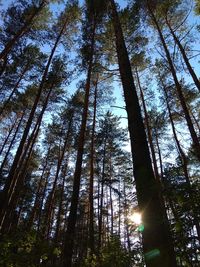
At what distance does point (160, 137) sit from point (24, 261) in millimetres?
16252

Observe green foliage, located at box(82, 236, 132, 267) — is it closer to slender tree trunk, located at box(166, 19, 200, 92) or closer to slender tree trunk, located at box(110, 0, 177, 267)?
slender tree trunk, located at box(110, 0, 177, 267)

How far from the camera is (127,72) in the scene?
15.3ft

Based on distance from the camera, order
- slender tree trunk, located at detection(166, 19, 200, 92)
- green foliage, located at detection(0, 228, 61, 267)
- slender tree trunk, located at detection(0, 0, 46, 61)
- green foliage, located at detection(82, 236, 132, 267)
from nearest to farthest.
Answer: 1. green foliage, located at detection(0, 228, 61, 267)
2. green foliage, located at detection(82, 236, 132, 267)
3. slender tree trunk, located at detection(166, 19, 200, 92)
4. slender tree trunk, located at detection(0, 0, 46, 61)

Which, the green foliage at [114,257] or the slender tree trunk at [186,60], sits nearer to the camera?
the green foliage at [114,257]

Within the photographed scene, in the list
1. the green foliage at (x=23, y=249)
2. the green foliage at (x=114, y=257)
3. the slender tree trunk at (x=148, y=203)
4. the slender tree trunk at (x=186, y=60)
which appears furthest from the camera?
the slender tree trunk at (x=186, y=60)

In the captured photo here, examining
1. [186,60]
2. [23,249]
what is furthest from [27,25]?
[23,249]

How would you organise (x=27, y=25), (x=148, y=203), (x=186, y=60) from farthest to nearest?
1. (x=27, y=25)
2. (x=186, y=60)
3. (x=148, y=203)

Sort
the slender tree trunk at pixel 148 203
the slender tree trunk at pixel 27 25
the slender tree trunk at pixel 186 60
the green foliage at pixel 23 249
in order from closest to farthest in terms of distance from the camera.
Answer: the slender tree trunk at pixel 148 203, the green foliage at pixel 23 249, the slender tree trunk at pixel 186 60, the slender tree trunk at pixel 27 25

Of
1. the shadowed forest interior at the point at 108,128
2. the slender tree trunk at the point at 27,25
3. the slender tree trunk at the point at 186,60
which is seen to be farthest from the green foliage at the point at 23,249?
the slender tree trunk at the point at 27,25

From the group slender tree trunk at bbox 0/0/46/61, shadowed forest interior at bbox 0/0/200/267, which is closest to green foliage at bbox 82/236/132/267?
shadowed forest interior at bbox 0/0/200/267

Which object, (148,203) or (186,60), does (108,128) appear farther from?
(148,203)

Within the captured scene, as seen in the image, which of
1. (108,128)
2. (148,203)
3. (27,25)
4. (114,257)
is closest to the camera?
(148,203)

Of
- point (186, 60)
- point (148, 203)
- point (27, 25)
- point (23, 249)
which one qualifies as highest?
point (27, 25)

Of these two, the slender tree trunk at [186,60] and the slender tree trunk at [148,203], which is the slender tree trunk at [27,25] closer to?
the slender tree trunk at [186,60]
